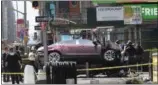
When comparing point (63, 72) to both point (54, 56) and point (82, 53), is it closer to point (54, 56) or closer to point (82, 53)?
point (82, 53)

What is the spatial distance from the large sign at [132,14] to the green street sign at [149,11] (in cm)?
25

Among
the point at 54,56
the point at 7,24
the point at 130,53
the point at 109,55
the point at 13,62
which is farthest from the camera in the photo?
the point at 7,24

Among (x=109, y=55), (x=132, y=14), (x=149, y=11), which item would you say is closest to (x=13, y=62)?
(x=109, y=55)

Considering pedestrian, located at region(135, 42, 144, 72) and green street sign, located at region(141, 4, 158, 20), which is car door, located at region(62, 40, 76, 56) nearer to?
pedestrian, located at region(135, 42, 144, 72)

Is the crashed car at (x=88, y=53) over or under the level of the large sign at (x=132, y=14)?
under

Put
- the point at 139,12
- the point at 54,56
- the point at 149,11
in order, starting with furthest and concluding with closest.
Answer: the point at 149,11 → the point at 139,12 → the point at 54,56

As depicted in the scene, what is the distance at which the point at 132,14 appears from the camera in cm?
2153

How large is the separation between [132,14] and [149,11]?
4.18ft

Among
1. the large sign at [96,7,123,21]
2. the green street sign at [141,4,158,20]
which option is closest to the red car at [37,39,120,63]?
the large sign at [96,7,123,21]

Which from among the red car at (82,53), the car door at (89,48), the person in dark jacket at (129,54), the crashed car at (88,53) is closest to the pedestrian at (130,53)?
the person in dark jacket at (129,54)

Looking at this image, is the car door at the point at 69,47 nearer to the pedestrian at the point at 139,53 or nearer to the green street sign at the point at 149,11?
the pedestrian at the point at 139,53

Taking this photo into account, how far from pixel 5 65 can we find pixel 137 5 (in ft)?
24.4

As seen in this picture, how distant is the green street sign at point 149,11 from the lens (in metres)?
21.5

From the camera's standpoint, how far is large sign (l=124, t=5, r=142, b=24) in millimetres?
21328
